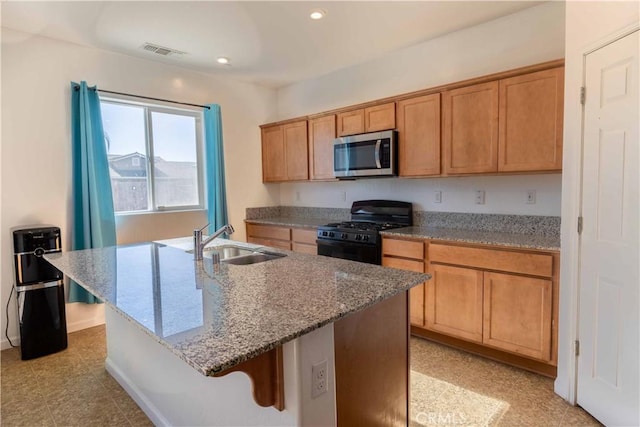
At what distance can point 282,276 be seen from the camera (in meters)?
1.69

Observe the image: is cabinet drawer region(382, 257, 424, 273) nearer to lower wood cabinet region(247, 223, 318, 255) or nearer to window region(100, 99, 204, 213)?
lower wood cabinet region(247, 223, 318, 255)

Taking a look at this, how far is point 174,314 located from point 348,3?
8.03ft

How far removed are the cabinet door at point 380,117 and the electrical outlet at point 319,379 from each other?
8.60ft

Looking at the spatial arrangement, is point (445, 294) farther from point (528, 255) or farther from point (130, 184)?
point (130, 184)

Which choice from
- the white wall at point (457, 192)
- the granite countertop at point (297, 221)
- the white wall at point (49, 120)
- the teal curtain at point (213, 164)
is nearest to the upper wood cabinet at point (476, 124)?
the white wall at point (457, 192)

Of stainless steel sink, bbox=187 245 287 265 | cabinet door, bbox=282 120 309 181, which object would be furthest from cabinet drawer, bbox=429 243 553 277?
cabinet door, bbox=282 120 309 181

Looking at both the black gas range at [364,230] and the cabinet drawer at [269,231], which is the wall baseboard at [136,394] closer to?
the black gas range at [364,230]

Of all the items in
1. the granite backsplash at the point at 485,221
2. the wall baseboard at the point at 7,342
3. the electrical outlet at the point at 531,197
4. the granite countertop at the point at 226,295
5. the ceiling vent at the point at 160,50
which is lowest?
the wall baseboard at the point at 7,342

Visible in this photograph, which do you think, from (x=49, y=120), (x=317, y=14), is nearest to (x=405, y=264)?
(x=317, y=14)

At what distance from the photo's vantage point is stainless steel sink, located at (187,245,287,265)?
7.64 ft

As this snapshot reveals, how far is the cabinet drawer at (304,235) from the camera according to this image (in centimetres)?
384

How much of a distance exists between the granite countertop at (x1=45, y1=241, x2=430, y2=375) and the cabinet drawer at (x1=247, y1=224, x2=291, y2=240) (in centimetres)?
196

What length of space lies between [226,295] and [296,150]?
3.08m

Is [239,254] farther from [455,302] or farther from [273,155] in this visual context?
[273,155]
